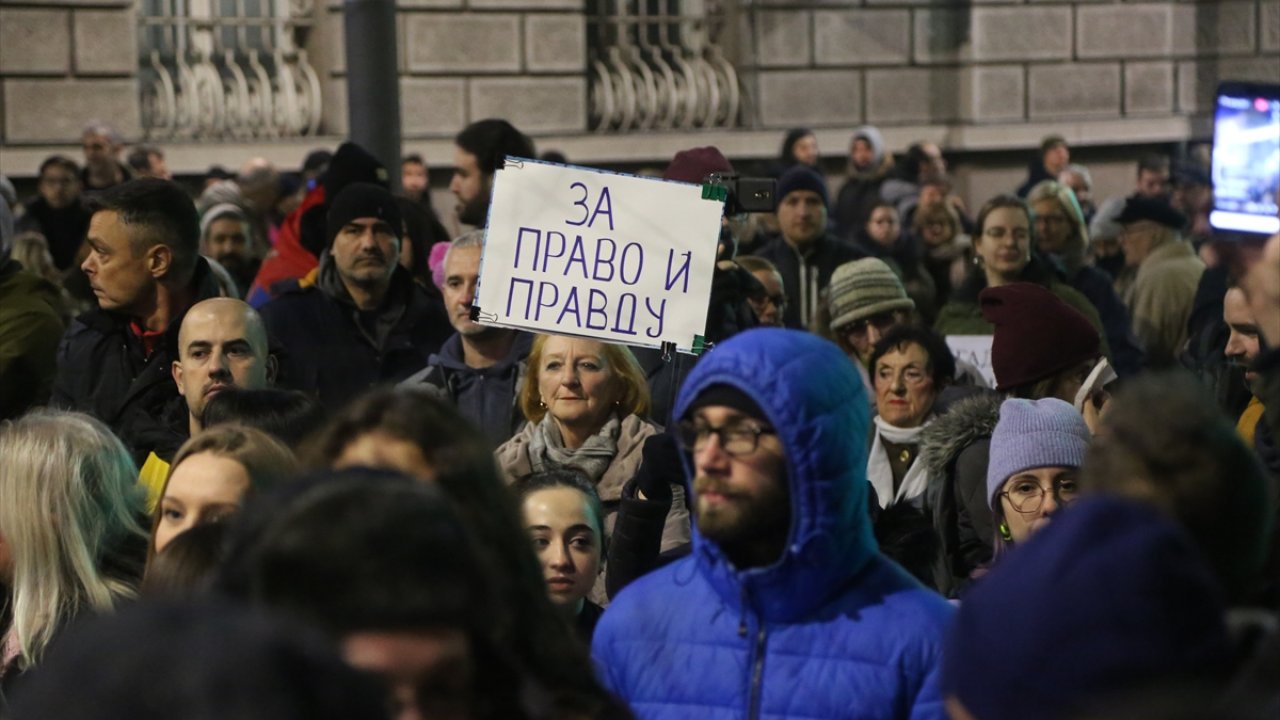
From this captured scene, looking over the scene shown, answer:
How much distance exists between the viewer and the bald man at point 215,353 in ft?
18.5

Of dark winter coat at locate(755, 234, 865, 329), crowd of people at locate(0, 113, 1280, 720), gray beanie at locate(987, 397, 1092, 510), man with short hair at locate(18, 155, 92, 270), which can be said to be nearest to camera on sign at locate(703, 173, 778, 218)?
crowd of people at locate(0, 113, 1280, 720)

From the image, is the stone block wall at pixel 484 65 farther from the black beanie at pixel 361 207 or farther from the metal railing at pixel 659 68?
the black beanie at pixel 361 207

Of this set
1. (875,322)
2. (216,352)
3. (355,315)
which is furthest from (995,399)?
(355,315)

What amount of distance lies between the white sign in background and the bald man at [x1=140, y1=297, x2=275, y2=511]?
63cm

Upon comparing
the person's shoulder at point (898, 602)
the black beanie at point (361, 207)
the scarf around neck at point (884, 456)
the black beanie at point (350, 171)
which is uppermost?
the black beanie at point (350, 171)

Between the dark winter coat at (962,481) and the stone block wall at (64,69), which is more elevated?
the stone block wall at (64,69)

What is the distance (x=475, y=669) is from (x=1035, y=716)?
23.5 inches

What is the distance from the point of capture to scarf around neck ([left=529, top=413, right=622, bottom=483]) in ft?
18.3

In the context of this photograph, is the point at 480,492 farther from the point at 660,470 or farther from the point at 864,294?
the point at 864,294

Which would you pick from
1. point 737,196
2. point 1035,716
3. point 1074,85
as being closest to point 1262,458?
point 737,196

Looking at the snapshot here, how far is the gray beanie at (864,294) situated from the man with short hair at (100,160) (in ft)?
21.2

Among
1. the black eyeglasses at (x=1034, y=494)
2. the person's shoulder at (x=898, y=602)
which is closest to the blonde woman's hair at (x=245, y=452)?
the person's shoulder at (x=898, y=602)

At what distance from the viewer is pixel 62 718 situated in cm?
157

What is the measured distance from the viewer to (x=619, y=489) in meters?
5.51
